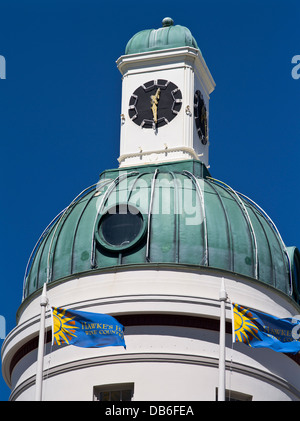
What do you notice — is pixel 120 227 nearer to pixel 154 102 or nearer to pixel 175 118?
pixel 175 118

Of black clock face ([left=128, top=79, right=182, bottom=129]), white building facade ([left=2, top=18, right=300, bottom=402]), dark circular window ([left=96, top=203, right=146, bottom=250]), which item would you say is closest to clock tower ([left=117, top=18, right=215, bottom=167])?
black clock face ([left=128, top=79, right=182, bottom=129])

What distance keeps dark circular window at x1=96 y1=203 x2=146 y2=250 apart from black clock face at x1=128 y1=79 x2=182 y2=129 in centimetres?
880

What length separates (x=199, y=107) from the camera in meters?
77.9

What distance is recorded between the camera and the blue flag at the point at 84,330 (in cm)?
6172

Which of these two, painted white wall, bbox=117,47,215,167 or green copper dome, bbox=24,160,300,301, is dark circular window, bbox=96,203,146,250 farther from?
painted white wall, bbox=117,47,215,167

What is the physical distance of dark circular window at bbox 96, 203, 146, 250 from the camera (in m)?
66.7

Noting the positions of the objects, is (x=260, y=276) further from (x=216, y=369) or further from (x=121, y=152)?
(x=121, y=152)

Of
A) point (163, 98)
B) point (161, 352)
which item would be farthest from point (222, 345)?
point (163, 98)

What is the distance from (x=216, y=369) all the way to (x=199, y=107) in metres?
18.2

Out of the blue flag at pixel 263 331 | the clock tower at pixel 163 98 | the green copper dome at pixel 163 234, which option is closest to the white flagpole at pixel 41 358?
the green copper dome at pixel 163 234

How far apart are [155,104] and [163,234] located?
11241mm

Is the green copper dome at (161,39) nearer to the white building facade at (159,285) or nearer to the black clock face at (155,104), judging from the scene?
the black clock face at (155,104)

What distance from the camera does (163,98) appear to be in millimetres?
76188
